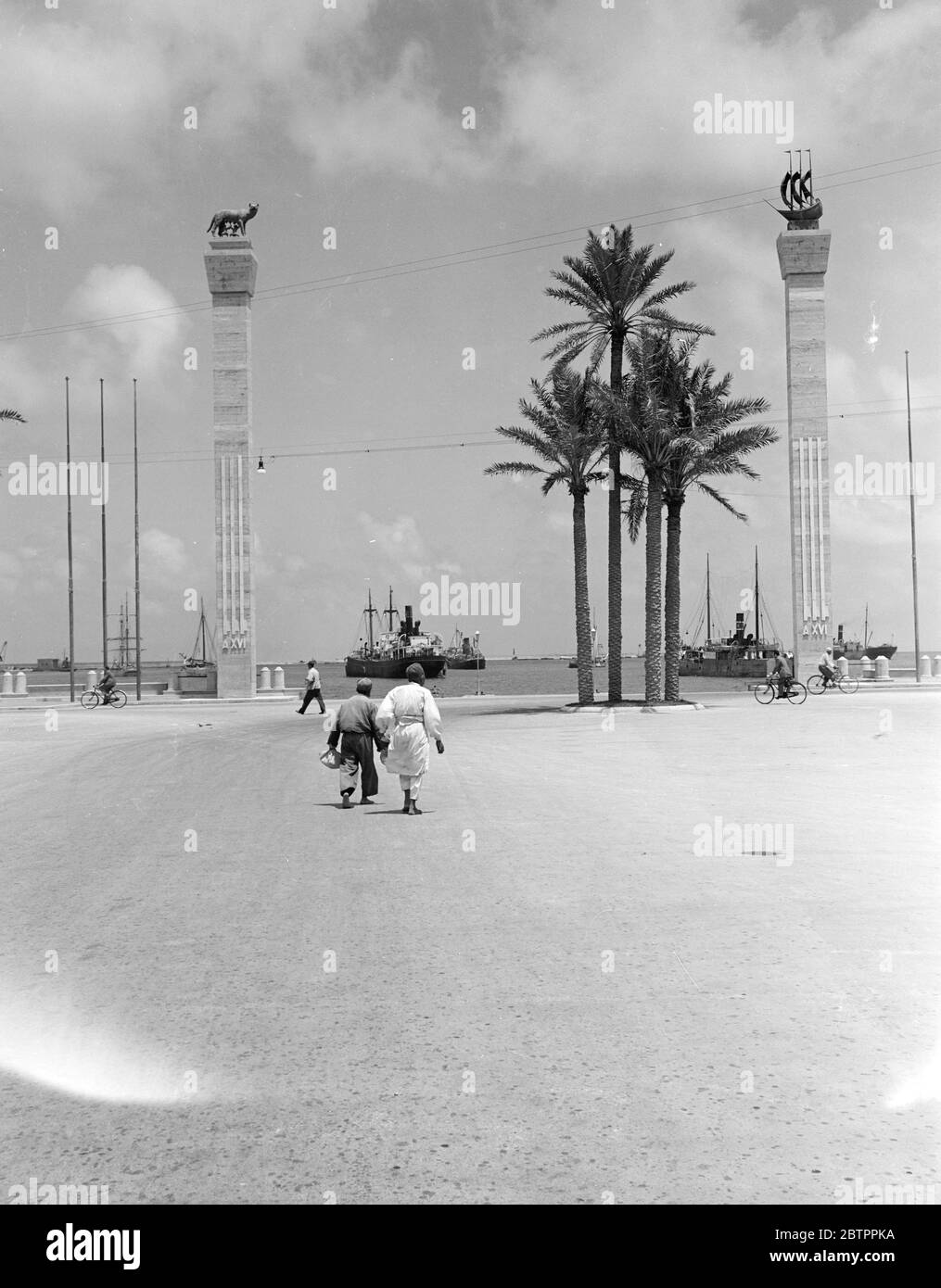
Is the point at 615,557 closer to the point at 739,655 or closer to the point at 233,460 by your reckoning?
the point at 233,460

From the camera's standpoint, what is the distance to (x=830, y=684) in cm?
4278

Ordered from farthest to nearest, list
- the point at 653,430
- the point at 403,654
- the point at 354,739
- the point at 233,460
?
the point at 403,654, the point at 233,460, the point at 653,430, the point at 354,739

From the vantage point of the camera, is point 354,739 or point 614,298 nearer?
point 354,739

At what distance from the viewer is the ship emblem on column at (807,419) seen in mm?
45875

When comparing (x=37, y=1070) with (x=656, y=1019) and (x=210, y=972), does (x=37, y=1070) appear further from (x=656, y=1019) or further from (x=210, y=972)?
(x=656, y=1019)

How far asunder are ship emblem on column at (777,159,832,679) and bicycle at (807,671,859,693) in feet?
3.03

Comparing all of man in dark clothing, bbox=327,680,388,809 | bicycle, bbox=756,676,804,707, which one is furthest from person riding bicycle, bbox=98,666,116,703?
man in dark clothing, bbox=327,680,388,809

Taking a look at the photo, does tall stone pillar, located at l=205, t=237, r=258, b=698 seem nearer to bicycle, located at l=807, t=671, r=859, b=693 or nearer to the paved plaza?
bicycle, located at l=807, t=671, r=859, b=693

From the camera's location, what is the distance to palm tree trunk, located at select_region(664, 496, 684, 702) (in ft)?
118

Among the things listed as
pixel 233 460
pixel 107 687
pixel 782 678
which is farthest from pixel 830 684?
pixel 107 687

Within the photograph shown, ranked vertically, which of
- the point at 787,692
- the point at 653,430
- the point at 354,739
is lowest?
the point at 787,692

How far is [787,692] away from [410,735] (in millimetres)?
24876
